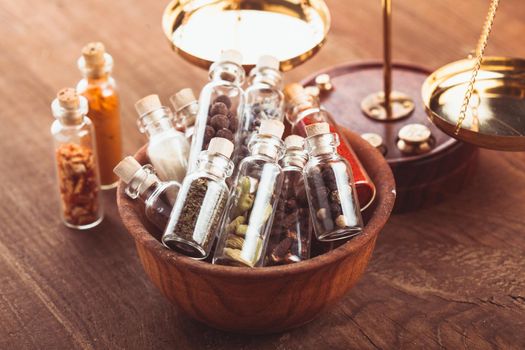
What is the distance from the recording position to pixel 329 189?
1.04 metres

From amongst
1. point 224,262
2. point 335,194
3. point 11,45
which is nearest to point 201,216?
point 224,262

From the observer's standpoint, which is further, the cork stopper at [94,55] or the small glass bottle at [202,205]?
the cork stopper at [94,55]

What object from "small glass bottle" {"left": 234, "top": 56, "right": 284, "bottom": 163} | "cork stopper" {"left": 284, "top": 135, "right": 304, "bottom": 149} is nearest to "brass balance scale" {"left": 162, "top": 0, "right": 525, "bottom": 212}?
"small glass bottle" {"left": 234, "top": 56, "right": 284, "bottom": 163}

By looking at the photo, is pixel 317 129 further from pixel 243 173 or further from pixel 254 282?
pixel 254 282

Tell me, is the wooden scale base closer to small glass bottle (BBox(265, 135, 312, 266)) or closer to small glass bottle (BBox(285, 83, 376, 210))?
small glass bottle (BBox(285, 83, 376, 210))

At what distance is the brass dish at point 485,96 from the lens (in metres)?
1.25

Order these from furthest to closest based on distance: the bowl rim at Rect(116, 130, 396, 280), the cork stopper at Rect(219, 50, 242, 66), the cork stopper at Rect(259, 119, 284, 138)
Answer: the cork stopper at Rect(219, 50, 242, 66)
the cork stopper at Rect(259, 119, 284, 138)
the bowl rim at Rect(116, 130, 396, 280)

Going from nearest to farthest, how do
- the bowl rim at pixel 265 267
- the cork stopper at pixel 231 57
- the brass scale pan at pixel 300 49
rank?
the bowl rim at pixel 265 267
the cork stopper at pixel 231 57
the brass scale pan at pixel 300 49

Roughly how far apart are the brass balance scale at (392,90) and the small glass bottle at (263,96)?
10cm

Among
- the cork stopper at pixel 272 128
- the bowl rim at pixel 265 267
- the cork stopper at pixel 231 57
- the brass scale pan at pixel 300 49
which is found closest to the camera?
the bowl rim at pixel 265 267

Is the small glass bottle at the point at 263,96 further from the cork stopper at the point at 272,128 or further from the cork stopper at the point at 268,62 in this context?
the cork stopper at the point at 272,128

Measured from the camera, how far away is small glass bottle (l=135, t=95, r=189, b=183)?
3.76 ft

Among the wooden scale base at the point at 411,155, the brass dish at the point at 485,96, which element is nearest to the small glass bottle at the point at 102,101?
the wooden scale base at the point at 411,155

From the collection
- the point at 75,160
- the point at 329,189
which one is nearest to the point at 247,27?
the point at 75,160
